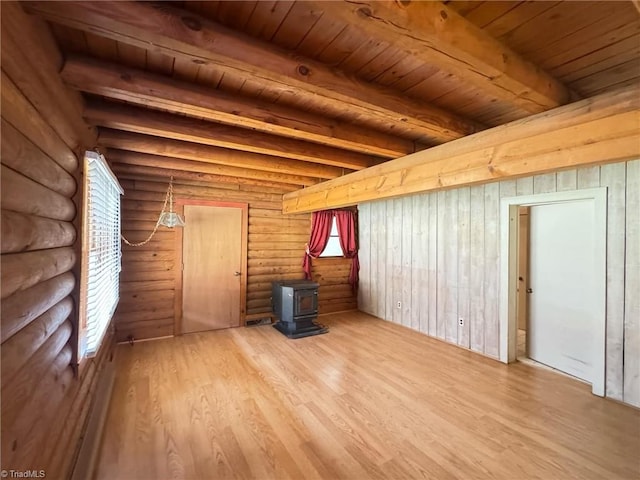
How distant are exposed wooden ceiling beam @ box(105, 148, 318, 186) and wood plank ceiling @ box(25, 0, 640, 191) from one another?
112 centimetres

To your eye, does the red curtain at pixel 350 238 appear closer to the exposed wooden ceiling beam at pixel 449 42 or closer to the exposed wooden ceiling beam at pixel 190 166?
the exposed wooden ceiling beam at pixel 190 166

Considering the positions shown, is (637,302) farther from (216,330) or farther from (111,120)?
(216,330)

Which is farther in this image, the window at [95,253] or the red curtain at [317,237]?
the red curtain at [317,237]

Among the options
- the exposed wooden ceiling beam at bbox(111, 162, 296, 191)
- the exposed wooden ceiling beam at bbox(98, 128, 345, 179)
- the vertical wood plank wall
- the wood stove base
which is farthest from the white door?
Result: the exposed wooden ceiling beam at bbox(111, 162, 296, 191)

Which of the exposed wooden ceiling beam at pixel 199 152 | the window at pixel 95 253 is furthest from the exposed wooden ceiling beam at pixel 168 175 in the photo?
the exposed wooden ceiling beam at pixel 199 152

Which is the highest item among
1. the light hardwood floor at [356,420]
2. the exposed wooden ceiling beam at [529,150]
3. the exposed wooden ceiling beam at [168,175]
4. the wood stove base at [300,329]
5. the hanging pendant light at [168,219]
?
the exposed wooden ceiling beam at [168,175]

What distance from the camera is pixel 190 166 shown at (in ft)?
11.0

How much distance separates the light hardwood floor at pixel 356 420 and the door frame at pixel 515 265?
26 cm

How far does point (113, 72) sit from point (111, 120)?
0.63 meters

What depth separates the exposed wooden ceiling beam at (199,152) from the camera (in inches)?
99.7

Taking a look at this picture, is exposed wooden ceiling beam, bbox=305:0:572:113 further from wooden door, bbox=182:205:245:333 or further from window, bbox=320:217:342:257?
window, bbox=320:217:342:257

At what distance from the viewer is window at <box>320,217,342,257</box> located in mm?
5649

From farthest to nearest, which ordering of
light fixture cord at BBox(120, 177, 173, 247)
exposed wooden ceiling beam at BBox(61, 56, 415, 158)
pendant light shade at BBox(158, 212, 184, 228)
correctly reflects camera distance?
light fixture cord at BBox(120, 177, 173, 247)
pendant light shade at BBox(158, 212, 184, 228)
exposed wooden ceiling beam at BBox(61, 56, 415, 158)

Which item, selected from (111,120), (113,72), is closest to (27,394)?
(113,72)
